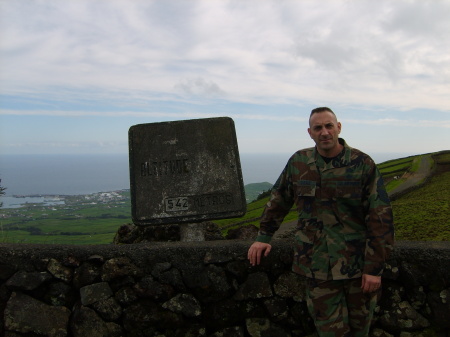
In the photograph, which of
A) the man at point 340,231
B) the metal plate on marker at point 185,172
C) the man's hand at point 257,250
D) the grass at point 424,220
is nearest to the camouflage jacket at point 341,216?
the man at point 340,231

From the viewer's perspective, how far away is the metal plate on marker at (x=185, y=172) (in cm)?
568

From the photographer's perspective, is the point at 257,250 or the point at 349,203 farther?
the point at 257,250

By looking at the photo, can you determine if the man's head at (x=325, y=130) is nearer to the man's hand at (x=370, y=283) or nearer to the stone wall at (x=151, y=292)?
the man's hand at (x=370, y=283)

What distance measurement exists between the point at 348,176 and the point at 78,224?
83.1 metres

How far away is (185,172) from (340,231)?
113 inches

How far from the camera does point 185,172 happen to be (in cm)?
578

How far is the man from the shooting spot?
3291 millimetres

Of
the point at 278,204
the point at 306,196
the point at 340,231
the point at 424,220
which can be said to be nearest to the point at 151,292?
the point at 278,204

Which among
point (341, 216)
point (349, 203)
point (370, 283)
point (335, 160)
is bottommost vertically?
point (370, 283)

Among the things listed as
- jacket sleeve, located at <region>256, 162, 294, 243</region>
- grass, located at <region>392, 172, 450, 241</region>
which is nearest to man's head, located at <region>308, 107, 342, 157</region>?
jacket sleeve, located at <region>256, 162, 294, 243</region>

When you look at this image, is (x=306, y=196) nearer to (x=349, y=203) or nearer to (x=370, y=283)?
(x=349, y=203)

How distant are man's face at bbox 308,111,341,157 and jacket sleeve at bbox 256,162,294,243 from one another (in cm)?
47

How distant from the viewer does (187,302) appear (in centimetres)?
452

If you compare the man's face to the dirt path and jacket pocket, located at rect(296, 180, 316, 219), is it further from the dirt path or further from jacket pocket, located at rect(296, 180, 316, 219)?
the dirt path
